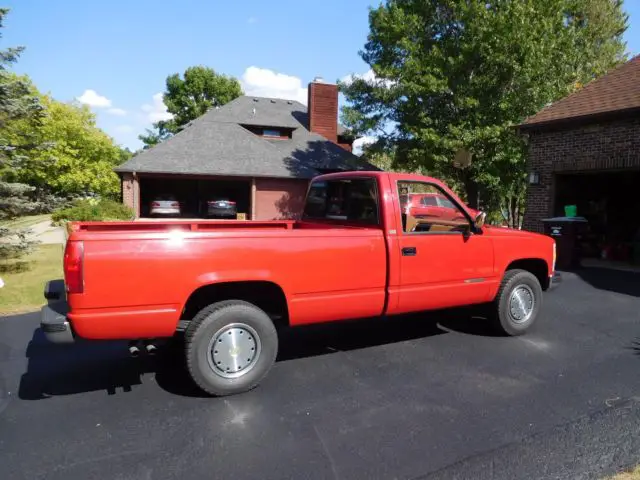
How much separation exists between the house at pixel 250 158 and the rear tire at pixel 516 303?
17.1 meters

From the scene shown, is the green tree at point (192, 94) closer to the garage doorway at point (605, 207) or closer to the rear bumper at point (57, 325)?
the garage doorway at point (605, 207)

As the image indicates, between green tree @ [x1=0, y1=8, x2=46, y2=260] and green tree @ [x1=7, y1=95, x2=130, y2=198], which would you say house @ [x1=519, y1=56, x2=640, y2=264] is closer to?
green tree @ [x1=0, y1=8, x2=46, y2=260]

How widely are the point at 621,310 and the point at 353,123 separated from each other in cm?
1422

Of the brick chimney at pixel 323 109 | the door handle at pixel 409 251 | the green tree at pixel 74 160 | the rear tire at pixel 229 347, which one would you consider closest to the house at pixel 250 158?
the brick chimney at pixel 323 109

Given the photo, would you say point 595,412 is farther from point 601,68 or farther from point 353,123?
point 601,68

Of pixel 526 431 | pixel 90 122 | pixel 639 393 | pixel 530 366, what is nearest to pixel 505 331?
pixel 530 366

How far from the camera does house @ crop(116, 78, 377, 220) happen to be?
23359mm

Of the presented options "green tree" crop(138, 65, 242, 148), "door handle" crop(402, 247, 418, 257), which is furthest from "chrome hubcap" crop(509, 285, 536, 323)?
"green tree" crop(138, 65, 242, 148)

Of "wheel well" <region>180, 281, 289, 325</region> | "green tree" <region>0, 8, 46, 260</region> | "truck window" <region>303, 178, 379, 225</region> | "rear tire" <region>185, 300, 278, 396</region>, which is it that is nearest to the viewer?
"rear tire" <region>185, 300, 278, 396</region>

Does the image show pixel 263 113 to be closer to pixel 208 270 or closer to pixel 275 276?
pixel 275 276

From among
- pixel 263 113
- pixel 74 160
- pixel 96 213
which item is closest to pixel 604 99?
pixel 96 213

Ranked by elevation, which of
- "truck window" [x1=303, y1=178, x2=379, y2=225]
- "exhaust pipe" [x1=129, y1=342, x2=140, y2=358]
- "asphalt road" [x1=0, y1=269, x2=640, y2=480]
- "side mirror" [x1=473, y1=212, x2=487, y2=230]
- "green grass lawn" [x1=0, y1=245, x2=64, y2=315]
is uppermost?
"truck window" [x1=303, y1=178, x2=379, y2=225]

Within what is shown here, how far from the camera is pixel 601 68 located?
27.2 metres

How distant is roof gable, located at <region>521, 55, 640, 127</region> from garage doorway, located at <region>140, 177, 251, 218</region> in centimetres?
1880
